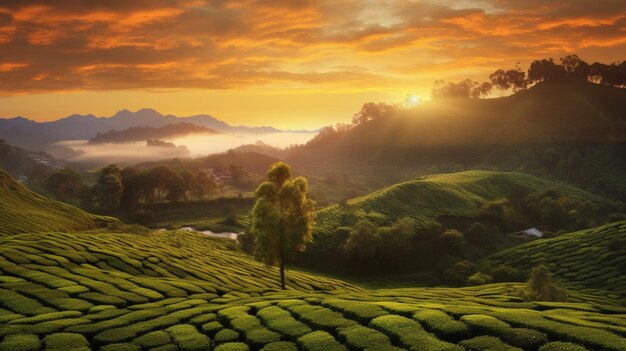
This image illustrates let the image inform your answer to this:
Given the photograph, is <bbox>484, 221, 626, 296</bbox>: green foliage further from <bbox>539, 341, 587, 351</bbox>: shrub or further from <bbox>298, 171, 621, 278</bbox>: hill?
<bbox>539, 341, 587, 351</bbox>: shrub

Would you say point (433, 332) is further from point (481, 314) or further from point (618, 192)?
point (618, 192)

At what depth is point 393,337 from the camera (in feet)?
91.7

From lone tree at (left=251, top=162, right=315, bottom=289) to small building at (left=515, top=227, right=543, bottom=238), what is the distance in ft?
324

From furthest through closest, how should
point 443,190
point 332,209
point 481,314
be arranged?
point 443,190 → point 332,209 → point 481,314

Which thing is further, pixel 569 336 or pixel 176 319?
pixel 176 319

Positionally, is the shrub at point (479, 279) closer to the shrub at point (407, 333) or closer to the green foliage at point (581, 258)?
the green foliage at point (581, 258)

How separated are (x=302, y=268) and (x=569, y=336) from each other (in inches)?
3113

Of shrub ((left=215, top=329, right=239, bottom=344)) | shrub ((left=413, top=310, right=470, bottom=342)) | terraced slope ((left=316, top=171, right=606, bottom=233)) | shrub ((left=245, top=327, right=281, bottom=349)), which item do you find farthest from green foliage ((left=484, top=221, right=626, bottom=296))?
shrub ((left=215, top=329, right=239, bottom=344))

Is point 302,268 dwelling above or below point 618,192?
below

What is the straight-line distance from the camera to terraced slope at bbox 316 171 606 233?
12624cm

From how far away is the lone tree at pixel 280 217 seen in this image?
5150 centimetres

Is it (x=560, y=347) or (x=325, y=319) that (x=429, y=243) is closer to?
(x=325, y=319)

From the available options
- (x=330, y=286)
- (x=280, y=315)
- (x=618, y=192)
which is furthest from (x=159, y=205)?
(x=618, y=192)

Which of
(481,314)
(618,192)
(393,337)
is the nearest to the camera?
(393,337)
